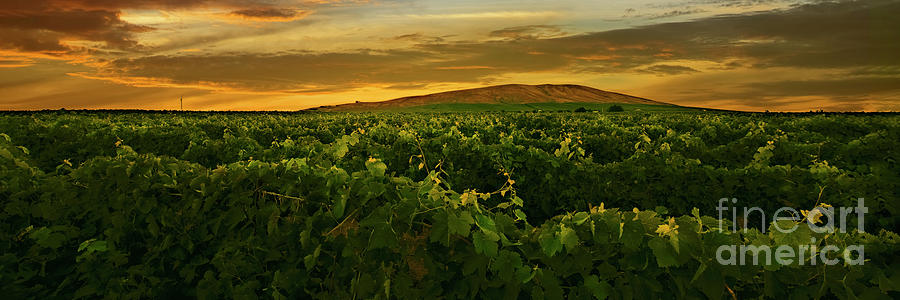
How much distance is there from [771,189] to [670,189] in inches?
74.5

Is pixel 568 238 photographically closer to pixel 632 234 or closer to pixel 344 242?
pixel 632 234

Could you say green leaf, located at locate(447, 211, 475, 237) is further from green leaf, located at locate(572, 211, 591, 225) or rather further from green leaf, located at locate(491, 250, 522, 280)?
green leaf, located at locate(572, 211, 591, 225)

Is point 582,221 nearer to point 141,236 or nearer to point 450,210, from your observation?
point 450,210

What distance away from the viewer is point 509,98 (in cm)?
10769

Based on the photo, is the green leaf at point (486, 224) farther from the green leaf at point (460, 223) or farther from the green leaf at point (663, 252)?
the green leaf at point (663, 252)

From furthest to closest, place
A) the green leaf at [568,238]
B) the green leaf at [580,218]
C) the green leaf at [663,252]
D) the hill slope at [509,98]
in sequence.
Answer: the hill slope at [509,98], the green leaf at [580,218], the green leaf at [568,238], the green leaf at [663,252]

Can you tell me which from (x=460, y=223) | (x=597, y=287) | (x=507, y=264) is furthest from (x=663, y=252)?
(x=460, y=223)

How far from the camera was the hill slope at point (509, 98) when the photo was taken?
98.8 meters

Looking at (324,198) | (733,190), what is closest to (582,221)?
(324,198)

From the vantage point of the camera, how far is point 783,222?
349cm

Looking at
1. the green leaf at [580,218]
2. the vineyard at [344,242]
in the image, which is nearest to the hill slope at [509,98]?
the vineyard at [344,242]

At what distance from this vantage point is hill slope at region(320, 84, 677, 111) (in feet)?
324

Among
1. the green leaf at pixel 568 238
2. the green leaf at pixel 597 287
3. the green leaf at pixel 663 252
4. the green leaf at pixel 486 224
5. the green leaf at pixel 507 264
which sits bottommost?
the green leaf at pixel 597 287

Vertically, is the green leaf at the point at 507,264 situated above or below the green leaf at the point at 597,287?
above
